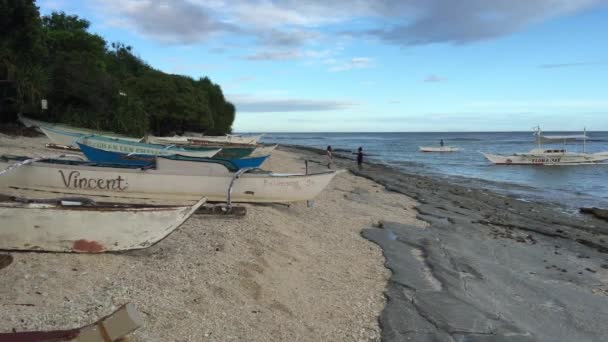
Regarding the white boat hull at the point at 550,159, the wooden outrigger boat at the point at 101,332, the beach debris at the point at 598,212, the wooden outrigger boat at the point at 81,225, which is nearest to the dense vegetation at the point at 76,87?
the wooden outrigger boat at the point at 81,225

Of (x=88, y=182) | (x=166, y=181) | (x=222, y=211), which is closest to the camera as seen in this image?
(x=222, y=211)

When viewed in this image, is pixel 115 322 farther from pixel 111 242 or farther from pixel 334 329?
pixel 111 242

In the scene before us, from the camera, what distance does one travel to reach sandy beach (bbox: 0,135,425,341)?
493 centimetres

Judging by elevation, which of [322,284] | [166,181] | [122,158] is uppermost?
[122,158]

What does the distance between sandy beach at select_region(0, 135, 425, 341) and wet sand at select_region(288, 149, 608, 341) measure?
1.74 feet

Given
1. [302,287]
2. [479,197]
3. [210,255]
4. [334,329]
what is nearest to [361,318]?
[334,329]

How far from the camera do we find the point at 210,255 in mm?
7109

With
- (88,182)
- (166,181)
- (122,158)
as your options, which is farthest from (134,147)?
(166,181)

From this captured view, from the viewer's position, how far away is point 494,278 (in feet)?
27.4

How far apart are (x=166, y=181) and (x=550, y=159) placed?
36199 millimetres

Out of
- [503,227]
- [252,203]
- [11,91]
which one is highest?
[11,91]

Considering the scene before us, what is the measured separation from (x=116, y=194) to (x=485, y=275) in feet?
24.6

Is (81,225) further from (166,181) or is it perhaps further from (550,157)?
(550,157)

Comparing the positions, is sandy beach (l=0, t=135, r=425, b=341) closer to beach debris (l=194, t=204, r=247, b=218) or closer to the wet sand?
beach debris (l=194, t=204, r=247, b=218)
